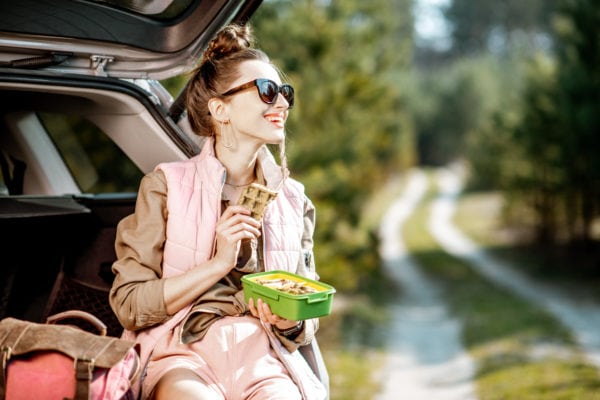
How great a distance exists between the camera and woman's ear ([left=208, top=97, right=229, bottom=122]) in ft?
7.83

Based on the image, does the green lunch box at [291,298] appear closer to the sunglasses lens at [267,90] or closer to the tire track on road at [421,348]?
the sunglasses lens at [267,90]

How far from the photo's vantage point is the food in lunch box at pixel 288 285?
2.13m

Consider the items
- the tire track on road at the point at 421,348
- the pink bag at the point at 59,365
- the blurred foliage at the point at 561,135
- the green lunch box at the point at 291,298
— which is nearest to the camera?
the pink bag at the point at 59,365

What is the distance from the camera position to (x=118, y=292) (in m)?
2.21

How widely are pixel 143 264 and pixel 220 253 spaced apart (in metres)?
0.23

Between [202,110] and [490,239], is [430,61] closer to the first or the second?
[490,239]

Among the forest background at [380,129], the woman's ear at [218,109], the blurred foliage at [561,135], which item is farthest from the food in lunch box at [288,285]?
the blurred foliage at [561,135]

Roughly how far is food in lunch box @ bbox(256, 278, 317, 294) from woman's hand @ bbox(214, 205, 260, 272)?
11 cm

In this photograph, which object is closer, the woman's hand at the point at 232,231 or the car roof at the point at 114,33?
the woman's hand at the point at 232,231

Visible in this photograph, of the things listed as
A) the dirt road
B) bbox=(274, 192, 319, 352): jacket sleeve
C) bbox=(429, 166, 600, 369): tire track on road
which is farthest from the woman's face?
bbox=(429, 166, 600, 369): tire track on road

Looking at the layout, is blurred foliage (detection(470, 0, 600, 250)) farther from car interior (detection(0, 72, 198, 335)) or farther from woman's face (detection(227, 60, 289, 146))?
woman's face (detection(227, 60, 289, 146))

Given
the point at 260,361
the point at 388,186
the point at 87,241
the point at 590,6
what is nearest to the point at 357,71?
the point at 590,6

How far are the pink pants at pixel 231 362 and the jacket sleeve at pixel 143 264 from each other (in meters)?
0.12

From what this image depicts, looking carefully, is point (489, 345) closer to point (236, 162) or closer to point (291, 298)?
point (236, 162)
